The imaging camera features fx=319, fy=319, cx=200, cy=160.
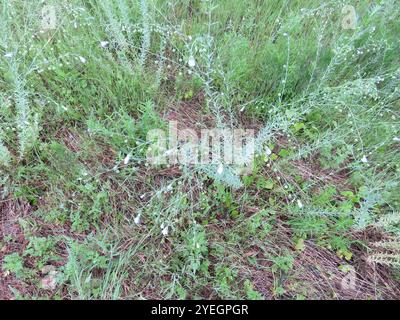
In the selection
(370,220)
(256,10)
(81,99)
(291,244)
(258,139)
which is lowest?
(291,244)

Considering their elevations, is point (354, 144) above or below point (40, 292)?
above

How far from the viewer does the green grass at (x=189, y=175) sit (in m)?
1.88

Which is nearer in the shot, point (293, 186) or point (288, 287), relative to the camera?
point (288, 287)

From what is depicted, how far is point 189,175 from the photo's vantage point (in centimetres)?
206

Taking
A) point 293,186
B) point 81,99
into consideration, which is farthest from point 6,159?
point 293,186

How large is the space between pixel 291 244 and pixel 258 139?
0.70 m

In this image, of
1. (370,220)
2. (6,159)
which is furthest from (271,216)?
(6,159)

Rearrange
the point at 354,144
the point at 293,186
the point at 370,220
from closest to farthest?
the point at 370,220 → the point at 293,186 → the point at 354,144

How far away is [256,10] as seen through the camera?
2.69 meters

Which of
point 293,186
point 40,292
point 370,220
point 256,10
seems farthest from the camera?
point 256,10

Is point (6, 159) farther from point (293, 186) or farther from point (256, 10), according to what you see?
point (256, 10)

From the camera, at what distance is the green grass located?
1.88 metres

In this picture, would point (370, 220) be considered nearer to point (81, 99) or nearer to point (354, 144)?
point (354, 144)

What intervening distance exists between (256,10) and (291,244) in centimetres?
192
